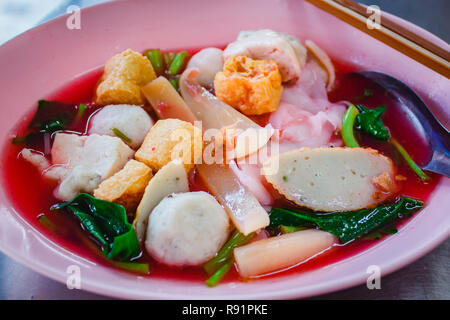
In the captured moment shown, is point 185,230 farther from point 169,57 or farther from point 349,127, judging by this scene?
point 169,57

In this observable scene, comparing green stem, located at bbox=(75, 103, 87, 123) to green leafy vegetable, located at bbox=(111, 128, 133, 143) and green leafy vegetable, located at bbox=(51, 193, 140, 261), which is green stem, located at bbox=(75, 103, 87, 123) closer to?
green leafy vegetable, located at bbox=(111, 128, 133, 143)

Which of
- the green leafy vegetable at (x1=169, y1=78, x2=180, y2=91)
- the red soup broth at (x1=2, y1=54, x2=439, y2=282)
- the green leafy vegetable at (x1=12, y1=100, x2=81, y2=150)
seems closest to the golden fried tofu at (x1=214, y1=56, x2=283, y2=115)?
the red soup broth at (x1=2, y1=54, x2=439, y2=282)

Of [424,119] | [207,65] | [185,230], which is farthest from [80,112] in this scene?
[424,119]

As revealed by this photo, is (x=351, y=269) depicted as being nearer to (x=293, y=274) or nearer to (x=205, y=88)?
(x=293, y=274)

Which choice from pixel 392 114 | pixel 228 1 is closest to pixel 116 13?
pixel 228 1
